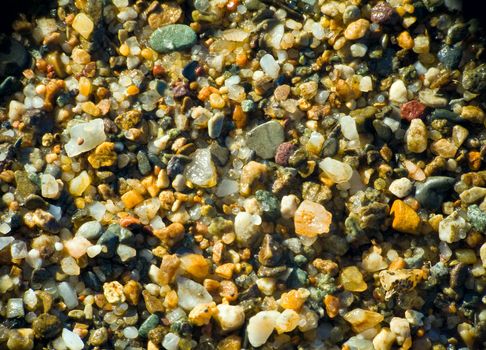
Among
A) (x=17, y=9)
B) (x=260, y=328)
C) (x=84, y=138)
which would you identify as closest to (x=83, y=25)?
(x=17, y=9)

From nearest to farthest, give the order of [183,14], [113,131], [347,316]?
[347,316] < [113,131] < [183,14]

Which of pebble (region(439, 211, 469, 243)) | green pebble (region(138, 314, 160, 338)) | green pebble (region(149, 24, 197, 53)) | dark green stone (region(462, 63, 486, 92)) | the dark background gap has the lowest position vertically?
green pebble (region(138, 314, 160, 338))

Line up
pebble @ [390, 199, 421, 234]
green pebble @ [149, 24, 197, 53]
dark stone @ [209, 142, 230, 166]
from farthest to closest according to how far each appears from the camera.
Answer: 1. green pebble @ [149, 24, 197, 53]
2. dark stone @ [209, 142, 230, 166]
3. pebble @ [390, 199, 421, 234]

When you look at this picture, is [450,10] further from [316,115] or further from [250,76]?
[250,76]

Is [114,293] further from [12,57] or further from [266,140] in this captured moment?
[12,57]

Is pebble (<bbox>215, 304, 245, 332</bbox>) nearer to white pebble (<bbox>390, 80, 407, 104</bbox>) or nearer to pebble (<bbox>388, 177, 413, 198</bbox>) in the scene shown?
pebble (<bbox>388, 177, 413, 198</bbox>)

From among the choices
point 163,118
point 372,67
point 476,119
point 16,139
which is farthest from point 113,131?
point 476,119

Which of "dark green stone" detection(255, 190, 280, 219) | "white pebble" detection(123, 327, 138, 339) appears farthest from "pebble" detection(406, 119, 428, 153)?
"white pebble" detection(123, 327, 138, 339)

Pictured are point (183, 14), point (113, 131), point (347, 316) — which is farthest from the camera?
point (183, 14)
